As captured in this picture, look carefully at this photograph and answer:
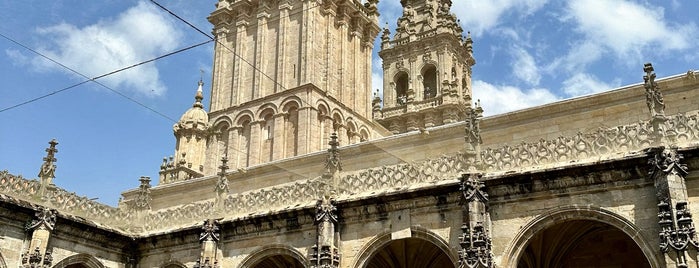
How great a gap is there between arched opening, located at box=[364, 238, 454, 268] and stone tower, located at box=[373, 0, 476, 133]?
23260 mm

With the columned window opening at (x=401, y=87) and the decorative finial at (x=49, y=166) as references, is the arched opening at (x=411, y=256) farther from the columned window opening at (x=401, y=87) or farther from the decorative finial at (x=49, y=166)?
the columned window opening at (x=401, y=87)

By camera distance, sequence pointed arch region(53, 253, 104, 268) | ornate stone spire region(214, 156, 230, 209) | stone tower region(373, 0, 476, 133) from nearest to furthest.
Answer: pointed arch region(53, 253, 104, 268) → ornate stone spire region(214, 156, 230, 209) → stone tower region(373, 0, 476, 133)

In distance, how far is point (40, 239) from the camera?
19.0 metres

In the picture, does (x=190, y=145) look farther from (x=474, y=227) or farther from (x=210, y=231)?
(x=474, y=227)

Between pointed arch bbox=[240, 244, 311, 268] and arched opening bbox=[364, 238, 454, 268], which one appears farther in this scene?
arched opening bbox=[364, 238, 454, 268]

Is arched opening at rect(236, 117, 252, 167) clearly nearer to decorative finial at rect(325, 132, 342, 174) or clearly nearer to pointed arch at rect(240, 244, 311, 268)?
pointed arch at rect(240, 244, 311, 268)

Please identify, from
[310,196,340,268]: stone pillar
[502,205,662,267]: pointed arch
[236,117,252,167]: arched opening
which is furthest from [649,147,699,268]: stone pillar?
[236,117,252,167]: arched opening

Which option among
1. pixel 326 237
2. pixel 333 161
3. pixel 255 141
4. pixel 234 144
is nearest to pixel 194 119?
pixel 234 144

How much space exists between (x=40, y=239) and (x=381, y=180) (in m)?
9.71

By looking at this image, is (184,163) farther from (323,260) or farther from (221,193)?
(323,260)

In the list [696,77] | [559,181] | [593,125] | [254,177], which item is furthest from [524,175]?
[254,177]

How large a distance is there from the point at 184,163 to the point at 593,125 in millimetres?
23555

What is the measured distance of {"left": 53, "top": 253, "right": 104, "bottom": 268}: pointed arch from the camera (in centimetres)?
1984

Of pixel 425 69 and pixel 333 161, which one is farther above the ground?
pixel 425 69
